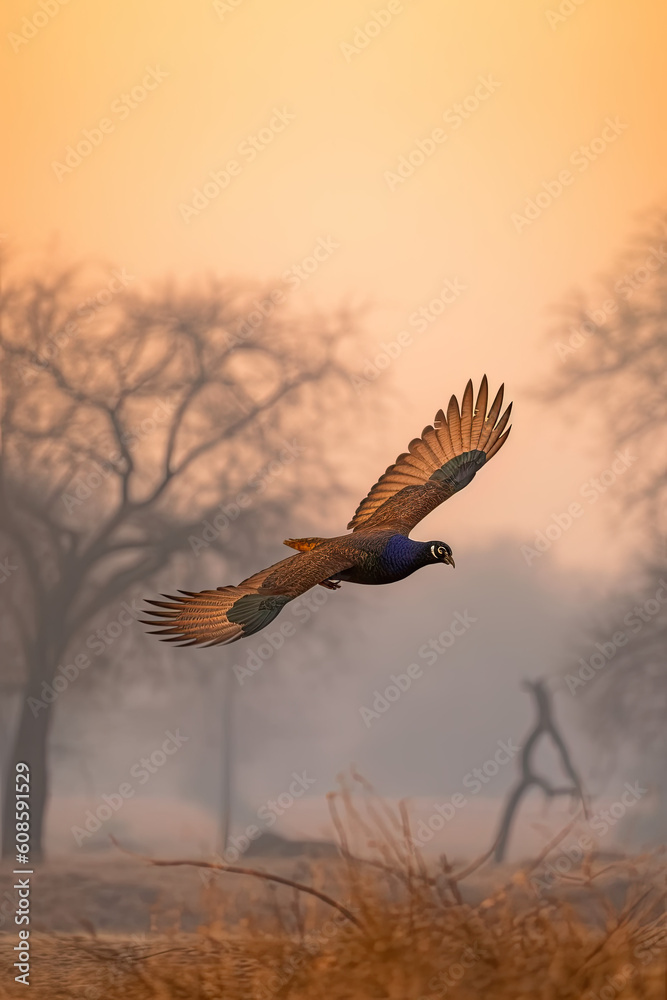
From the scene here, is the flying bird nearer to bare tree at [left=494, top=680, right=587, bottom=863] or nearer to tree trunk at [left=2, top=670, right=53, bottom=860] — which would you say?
bare tree at [left=494, top=680, right=587, bottom=863]

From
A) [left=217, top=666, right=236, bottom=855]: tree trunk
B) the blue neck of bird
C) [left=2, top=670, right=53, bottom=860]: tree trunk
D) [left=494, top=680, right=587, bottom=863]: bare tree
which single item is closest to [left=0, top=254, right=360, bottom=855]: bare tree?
[left=2, top=670, right=53, bottom=860]: tree trunk

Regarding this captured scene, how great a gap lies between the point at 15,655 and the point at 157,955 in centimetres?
442

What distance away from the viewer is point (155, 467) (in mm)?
11367

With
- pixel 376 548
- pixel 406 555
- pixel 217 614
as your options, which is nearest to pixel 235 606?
pixel 217 614

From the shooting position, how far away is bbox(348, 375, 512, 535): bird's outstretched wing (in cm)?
696

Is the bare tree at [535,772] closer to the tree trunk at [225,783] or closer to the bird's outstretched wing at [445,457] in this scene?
→ the tree trunk at [225,783]

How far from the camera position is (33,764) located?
1076 cm

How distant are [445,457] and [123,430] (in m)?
5.27

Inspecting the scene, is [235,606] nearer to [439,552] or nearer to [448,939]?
[439,552]

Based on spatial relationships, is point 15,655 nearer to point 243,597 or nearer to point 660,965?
point 243,597

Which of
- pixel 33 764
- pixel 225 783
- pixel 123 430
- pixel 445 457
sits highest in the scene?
pixel 123 430

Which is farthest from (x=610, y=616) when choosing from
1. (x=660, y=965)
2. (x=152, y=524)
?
(x=660, y=965)

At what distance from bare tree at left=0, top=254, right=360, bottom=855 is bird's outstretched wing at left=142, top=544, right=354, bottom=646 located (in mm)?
5570

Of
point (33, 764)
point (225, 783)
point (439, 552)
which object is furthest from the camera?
point (33, 764)
